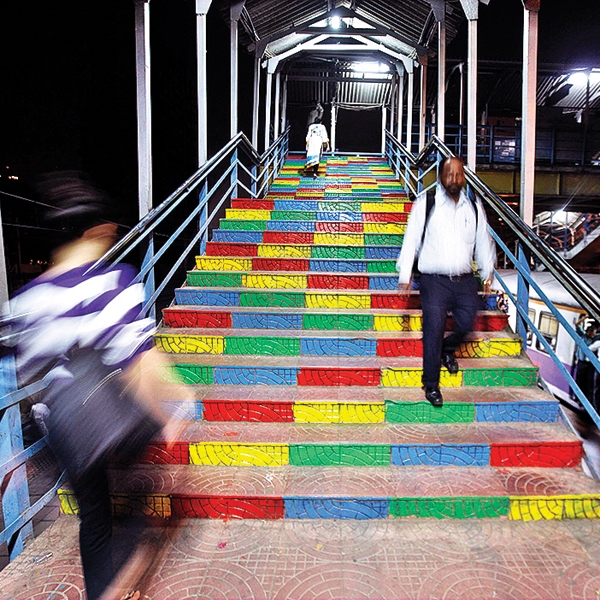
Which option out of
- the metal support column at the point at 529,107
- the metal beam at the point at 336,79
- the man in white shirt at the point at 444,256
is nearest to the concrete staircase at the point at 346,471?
the man in white shirt at the point at 444,256

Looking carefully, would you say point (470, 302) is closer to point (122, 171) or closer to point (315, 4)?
point (315, 4)

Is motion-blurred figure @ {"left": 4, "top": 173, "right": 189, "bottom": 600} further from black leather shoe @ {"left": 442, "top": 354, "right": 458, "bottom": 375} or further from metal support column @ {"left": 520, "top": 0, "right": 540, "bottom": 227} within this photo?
metal support column @ {"left": 520, "top": 0, "right": 540, "bottom": 227}

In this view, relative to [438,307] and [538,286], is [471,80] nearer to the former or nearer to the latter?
[538,286]

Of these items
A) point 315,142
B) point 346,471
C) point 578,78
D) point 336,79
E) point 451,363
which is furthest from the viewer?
point 578,78

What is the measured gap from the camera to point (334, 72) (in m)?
12.1

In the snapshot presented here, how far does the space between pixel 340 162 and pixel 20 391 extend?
31.1ft

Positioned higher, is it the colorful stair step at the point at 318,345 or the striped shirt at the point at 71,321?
the striped shirt at the point at 71,321

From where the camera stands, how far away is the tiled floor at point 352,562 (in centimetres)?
168

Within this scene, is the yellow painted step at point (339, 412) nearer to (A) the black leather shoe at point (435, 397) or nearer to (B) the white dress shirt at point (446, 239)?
(A) the black leather shoe at point (435, 397)

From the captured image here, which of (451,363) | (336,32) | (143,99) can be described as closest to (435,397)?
(451,363)

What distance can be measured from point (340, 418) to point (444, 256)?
1.25m

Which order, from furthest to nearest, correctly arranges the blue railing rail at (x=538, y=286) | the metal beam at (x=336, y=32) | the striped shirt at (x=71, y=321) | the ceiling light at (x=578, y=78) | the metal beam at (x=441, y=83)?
the ceiling light at (x=578, y=78)
the metal beam at (x=336, y=32)
the metal beam at (x=441, y=83)
the blue railing rail at (x=538, y=286)
the striped shirt at (x=71, y=321)

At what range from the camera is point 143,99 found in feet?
12.1

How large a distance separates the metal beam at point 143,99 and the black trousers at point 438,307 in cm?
266
